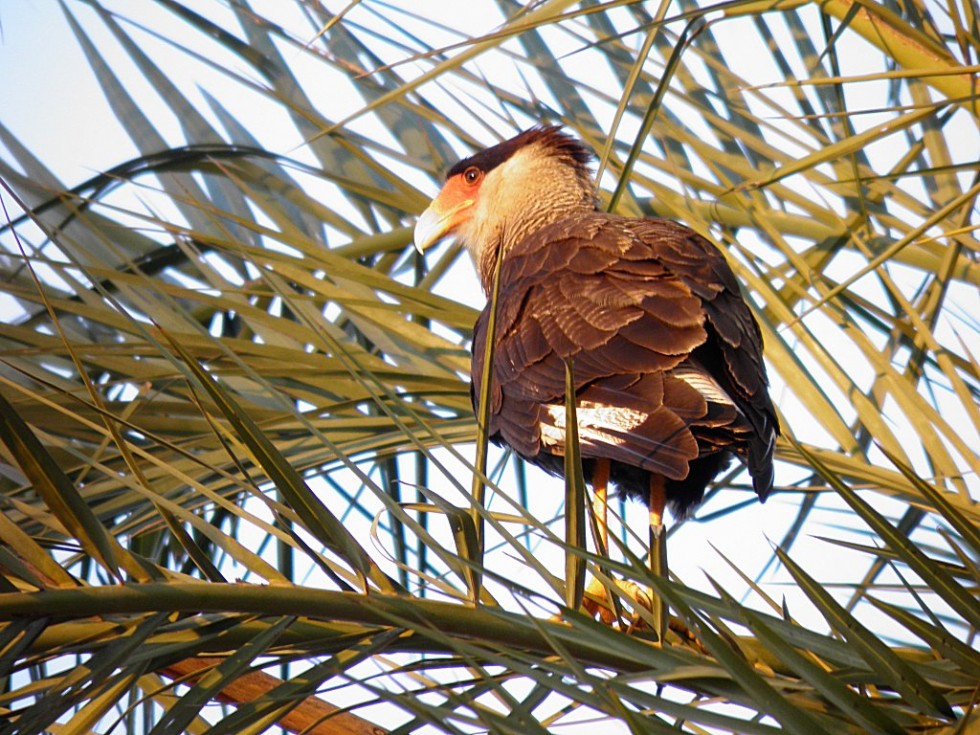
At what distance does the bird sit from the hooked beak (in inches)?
0.8

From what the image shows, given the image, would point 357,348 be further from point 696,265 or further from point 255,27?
point 255,27

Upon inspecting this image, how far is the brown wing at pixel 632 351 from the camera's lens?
2242 millimetres

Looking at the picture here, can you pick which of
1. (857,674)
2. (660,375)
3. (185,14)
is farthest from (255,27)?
(857,674)

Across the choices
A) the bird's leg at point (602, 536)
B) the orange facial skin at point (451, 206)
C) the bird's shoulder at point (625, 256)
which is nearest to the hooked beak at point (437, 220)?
the orange facial skin at point (451, 206)

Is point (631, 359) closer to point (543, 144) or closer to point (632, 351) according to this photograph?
point (632, 351)

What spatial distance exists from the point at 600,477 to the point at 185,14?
4.90ft

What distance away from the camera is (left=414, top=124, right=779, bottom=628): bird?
88.6 inches

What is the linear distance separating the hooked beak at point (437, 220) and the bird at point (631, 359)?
21 millimetres

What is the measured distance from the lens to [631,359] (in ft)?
7.87

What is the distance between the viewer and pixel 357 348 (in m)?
2.54

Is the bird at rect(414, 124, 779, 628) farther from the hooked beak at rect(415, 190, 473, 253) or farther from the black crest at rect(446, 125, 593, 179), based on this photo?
the black crest at rect(446, 125, 593, 179)

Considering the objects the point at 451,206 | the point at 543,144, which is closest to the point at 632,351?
the point at 451,206

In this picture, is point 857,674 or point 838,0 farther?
point 838,0

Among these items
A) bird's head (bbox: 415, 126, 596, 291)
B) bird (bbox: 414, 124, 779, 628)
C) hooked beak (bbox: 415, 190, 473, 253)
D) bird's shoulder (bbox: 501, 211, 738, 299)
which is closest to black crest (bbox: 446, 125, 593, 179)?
bird's head (bbox: 415, 126, 596, 291)
